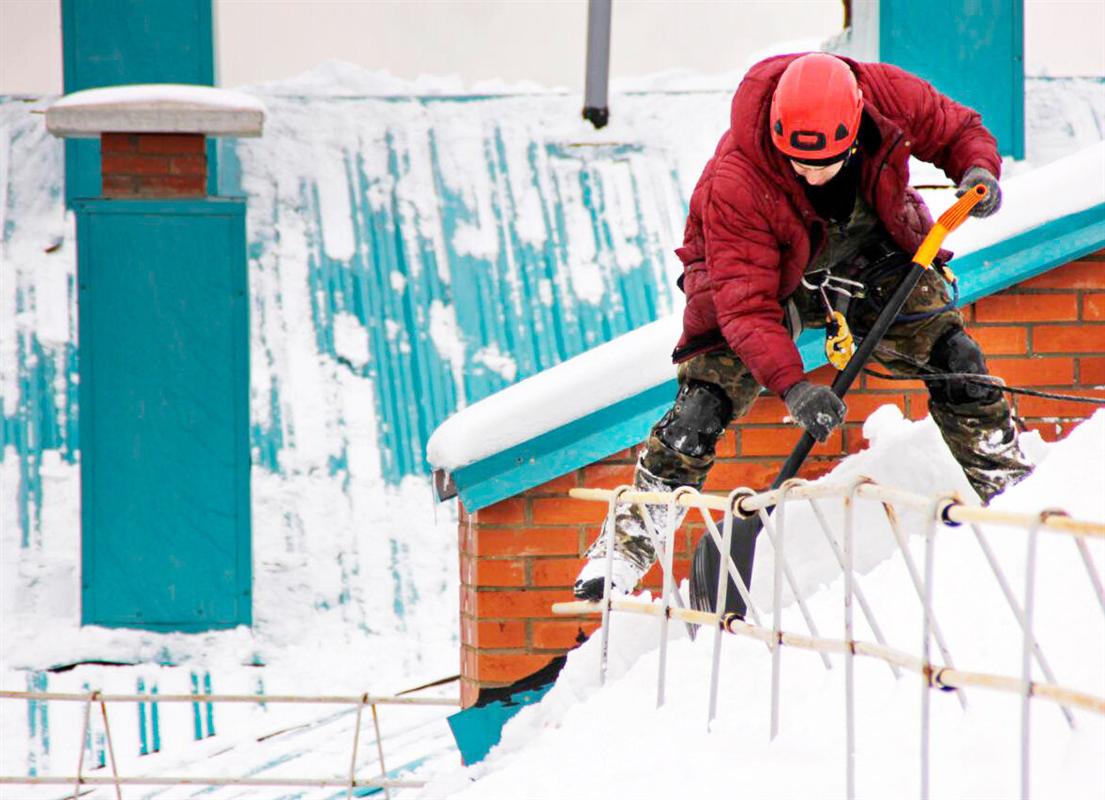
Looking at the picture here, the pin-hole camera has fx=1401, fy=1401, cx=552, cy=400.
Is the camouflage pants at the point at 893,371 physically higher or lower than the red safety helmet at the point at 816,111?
lower

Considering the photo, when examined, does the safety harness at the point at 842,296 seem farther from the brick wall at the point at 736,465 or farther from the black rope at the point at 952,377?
the brick wall at the point at 736,465

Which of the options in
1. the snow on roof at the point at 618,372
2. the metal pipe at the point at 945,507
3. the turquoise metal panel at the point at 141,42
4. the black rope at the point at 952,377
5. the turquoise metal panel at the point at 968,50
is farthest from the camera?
the turquoise metal panel at the point at 141,42

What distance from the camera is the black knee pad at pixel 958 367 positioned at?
3322 mm

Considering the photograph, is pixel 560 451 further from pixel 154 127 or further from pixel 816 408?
pixel 154 127

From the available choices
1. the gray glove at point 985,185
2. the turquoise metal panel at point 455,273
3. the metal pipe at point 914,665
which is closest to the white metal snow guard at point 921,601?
the metal pipe at point 914,665

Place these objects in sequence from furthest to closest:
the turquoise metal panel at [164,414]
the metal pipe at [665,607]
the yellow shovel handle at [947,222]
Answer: the turquoise metal panel at [164,414] → the yellow shovel handle at [947,222] → the metal pipe at [665,607]

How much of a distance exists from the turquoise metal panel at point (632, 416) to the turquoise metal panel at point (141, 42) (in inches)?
152

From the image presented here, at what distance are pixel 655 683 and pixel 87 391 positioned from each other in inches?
162

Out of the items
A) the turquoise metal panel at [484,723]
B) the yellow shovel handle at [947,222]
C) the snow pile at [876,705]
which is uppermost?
the yellow shovel handle at [947,222]

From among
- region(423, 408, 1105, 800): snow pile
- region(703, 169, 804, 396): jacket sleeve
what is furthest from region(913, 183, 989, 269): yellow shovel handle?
region(423, 408, 1105, 800): snow pile

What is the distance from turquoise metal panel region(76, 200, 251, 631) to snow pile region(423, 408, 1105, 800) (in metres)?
3.28

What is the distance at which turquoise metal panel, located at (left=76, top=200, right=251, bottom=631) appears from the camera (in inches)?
246

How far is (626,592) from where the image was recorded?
3439 mm

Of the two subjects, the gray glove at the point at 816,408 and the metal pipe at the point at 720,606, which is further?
the gray glove at the point at 816,408
